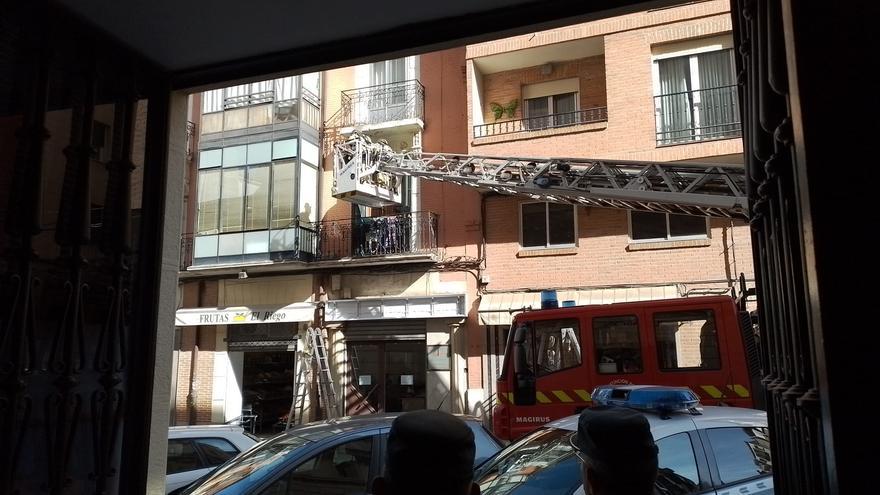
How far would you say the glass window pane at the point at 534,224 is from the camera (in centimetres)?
1584

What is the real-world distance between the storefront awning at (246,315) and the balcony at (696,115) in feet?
32.9

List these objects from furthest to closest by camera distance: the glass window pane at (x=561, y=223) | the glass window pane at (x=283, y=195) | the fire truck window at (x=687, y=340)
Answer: the glass window pane at (x=283, y=195) → the glass window pane at (x=561, y=223) → the fire truck window at (x=687, y=340)

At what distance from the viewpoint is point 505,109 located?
16.6 meters

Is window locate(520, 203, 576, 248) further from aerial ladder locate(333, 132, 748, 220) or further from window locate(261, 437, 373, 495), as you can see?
window locate(261, 437, 373, 495)

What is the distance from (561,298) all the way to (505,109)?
16.6 feet

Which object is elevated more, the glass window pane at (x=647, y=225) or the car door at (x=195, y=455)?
the glass window pane at (x=647, y=225)

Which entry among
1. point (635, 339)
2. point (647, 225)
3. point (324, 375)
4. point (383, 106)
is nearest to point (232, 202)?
point (383, 106)

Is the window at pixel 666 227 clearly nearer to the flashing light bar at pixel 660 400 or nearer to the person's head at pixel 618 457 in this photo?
the flashing light bar at pixel 660 400

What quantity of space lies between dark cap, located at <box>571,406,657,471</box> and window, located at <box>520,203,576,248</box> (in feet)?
43.7

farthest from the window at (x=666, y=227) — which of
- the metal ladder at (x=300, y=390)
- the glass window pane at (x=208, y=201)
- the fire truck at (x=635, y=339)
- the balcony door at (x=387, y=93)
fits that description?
the glass window pane at (x=208, y=201)

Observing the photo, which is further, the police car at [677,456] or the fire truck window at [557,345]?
the fire truck window at [557,345]

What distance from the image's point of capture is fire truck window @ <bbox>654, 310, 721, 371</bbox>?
29.2 ft

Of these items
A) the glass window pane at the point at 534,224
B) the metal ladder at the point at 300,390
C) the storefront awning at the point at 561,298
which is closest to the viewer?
the storefront awning at the point at 561,298

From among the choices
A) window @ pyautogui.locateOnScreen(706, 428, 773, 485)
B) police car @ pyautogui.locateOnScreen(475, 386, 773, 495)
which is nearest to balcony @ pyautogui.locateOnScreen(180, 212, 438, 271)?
police car @ pyautogui.locateOnScreen(475, 386, 773, 495)
